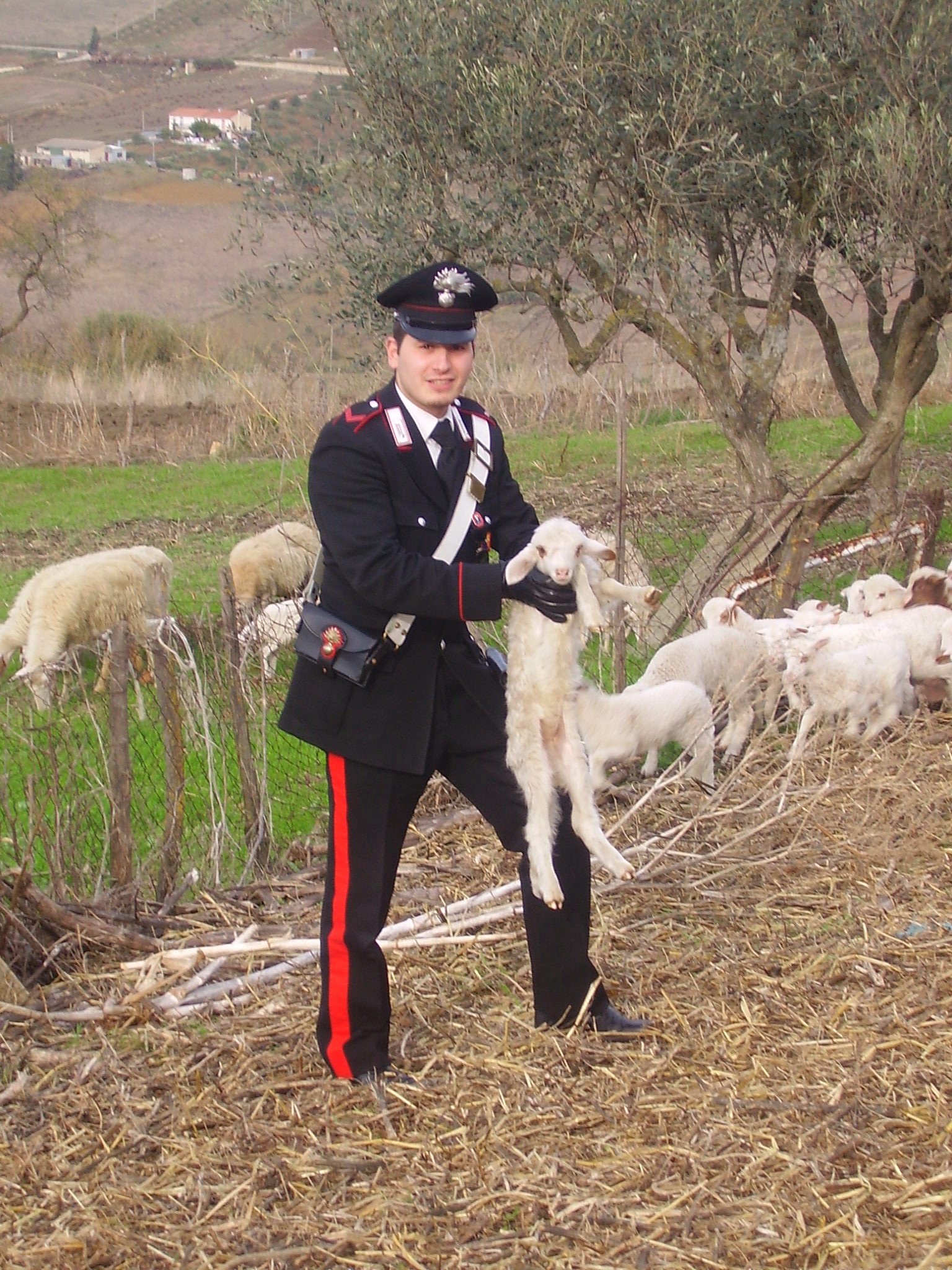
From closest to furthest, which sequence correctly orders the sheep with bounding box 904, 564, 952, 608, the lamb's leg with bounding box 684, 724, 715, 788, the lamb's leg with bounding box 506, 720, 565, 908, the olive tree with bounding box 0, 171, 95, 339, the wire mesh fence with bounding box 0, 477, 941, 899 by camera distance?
the lamb's leg with bounding box 506, 720, 565, 908 < the wire mesh fence with bounding box 0, 477, 941, 899 < the lamb's leg with bounding box 684, 724, 715, 788 < the sheep with bounding box 904, 564, 952, 608 < the olive tree with bounding box 0, 171, 95, 339

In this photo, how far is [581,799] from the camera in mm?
4039

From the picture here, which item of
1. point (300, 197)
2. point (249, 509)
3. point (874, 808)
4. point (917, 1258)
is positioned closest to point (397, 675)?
point (917, 1258)

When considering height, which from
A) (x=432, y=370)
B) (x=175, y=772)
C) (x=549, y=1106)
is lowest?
(x=175, y=772)

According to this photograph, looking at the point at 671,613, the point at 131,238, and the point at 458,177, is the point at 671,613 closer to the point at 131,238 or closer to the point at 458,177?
the point at 458,177

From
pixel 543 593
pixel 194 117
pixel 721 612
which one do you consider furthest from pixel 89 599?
pixel 194 117

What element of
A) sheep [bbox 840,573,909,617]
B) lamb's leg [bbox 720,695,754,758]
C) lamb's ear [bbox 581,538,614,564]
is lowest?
lamb's leg [bbox 720,695,754,758]

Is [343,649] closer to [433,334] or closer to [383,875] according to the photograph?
[383,875]

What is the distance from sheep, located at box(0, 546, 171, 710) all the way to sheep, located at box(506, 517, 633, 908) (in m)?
6.91

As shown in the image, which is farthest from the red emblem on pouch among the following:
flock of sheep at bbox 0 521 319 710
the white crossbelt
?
flock of sheep at bbox 0 521 319 710

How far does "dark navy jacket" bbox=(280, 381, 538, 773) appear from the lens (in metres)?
3.68

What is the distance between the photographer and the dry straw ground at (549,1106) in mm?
3387

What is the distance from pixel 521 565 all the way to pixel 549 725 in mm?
598

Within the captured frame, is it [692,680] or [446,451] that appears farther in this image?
[692,680]

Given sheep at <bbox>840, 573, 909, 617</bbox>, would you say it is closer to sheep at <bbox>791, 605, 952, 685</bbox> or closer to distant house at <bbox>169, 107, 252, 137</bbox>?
sheep at <bbox>791, 605, 952, 685</bbox>
